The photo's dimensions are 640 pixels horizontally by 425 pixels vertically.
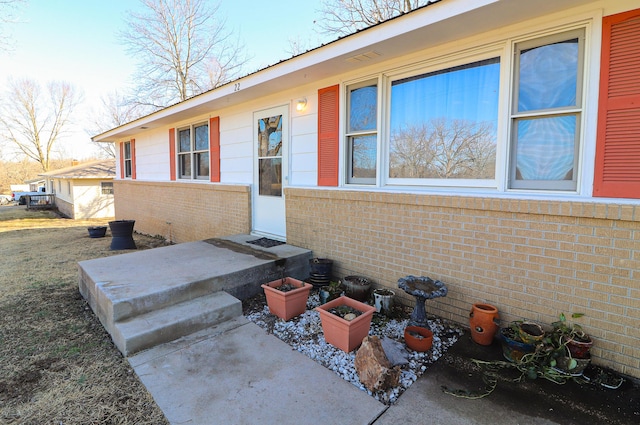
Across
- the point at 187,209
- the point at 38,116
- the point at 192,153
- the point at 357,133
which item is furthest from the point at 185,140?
the point at 38,116

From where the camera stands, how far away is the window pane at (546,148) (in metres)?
2.87

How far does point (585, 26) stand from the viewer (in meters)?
2.70

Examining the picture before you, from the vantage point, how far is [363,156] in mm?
4461

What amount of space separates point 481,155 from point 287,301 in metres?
2.58

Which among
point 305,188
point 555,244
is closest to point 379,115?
point 305,188

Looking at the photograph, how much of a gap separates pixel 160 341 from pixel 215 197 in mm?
4468

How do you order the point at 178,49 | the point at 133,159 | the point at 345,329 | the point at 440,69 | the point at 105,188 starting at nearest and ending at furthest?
1. the point at 345,329
2. the point at 440,69
3. the point at 133,159
4. the point at 178,49
5. the point at 105,188

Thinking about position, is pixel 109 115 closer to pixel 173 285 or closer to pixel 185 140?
pixel 185 140

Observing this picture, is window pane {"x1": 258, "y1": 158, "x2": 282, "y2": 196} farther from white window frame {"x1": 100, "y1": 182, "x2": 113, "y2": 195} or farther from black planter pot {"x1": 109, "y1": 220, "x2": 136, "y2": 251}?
white window frame {"x1": 100, "y1": 182, "x2": 113, "y2": 195}

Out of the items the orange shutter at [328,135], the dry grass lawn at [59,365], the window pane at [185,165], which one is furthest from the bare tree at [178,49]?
the dry grass lawn at [59,365]

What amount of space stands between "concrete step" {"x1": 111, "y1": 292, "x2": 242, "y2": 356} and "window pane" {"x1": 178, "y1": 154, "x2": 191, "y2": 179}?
538cm

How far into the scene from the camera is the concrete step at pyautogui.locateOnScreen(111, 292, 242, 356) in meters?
2.93

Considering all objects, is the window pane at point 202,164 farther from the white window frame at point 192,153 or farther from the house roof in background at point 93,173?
the house roof in background at point 93,173

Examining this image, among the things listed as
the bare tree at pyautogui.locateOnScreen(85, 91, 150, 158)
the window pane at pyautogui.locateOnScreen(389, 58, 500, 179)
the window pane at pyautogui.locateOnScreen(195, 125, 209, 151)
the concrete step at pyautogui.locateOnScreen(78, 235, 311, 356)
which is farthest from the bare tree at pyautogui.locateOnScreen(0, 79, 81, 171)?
the window pane at pyautogui.locateOnScreen(389, 58, 500, 179)
